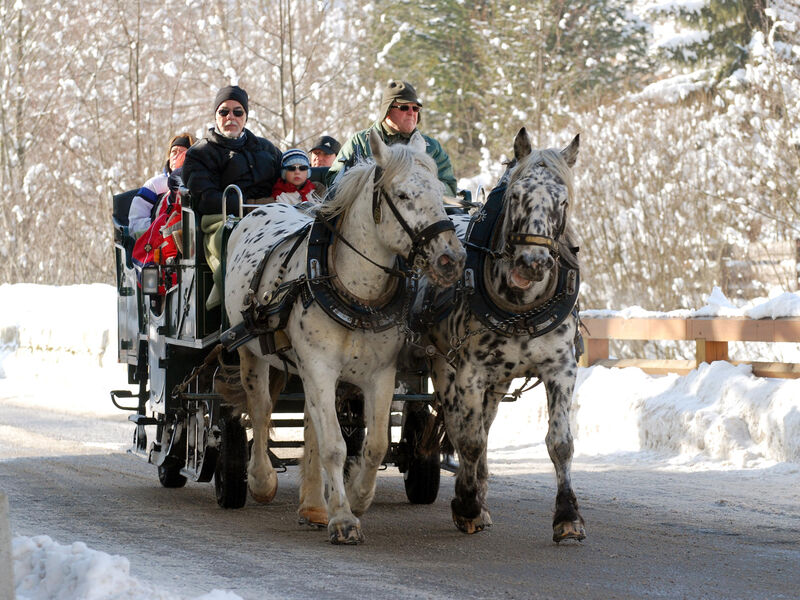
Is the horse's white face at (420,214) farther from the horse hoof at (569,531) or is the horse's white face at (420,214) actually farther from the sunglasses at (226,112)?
the sunglasses at (226,112)

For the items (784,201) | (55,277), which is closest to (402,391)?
(784,201)

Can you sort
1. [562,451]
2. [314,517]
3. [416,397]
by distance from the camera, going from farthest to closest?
[416,397] → [314,517] → [562,451]

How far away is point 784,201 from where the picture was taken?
14.7 metres

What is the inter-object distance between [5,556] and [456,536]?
303 cm

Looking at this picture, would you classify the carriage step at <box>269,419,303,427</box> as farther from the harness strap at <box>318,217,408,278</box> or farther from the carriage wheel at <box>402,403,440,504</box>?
the harness strap at <box>318,217,408,278</box>

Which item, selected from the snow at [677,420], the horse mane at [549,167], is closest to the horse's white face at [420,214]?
the horse mane at [549,167]

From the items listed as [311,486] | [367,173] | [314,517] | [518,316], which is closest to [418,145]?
[367,173]

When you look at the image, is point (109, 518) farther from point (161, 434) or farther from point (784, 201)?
point (784, 201)

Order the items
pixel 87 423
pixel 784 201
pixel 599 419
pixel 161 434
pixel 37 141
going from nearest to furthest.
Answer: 1. pixel 161 434
2. pixel 599 419
3. pixel 87 423
4. pixel 784 201
5. pixel 37 141

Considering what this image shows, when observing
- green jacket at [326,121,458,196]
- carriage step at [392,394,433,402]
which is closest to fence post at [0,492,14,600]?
carriage step at [392,394,433,402]

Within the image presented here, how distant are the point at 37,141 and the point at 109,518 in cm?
2438

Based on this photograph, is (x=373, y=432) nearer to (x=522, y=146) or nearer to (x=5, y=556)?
(x=522, y=146)

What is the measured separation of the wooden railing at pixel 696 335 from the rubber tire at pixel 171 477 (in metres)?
3.03

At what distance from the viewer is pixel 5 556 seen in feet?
13.7
